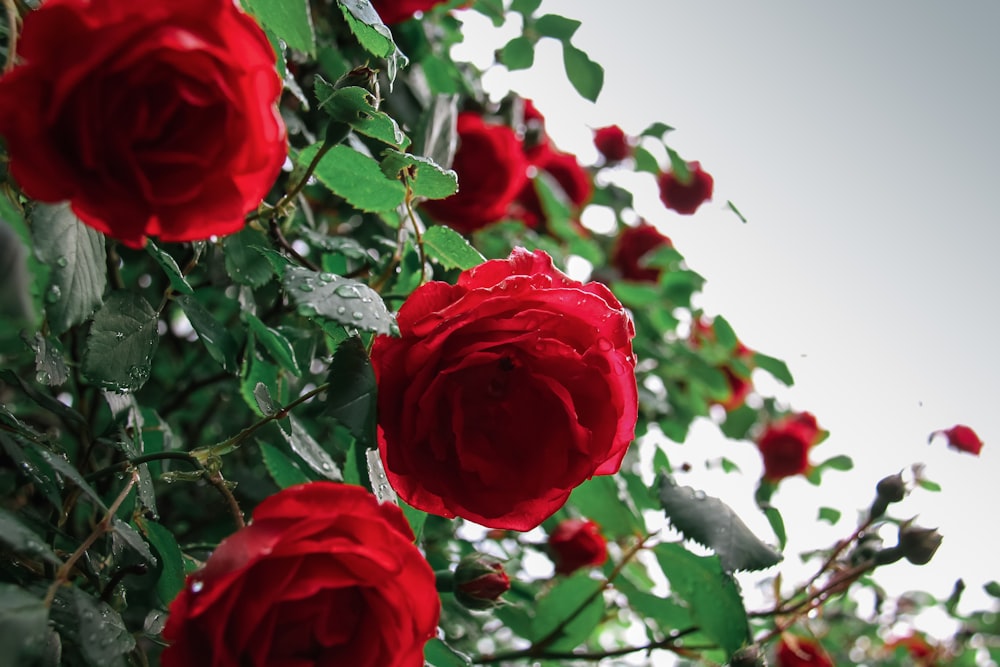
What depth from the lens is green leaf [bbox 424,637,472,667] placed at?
23.6 inches

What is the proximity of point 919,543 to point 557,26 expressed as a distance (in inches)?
28.8

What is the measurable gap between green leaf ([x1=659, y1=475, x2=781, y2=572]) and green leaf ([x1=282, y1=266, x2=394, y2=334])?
12.9 inches

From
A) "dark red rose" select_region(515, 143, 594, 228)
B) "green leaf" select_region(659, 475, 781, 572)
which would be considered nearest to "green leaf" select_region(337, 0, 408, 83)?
"green leaf" select_region(659, 475, 781, 572)

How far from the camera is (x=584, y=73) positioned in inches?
36.1

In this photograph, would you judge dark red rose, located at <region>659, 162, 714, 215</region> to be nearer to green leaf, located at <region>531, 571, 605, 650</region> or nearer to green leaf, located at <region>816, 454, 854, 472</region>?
green leaf, located at <region>816, 454, 854, 472</region>

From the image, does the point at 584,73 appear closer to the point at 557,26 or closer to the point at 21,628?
the point at 557,26

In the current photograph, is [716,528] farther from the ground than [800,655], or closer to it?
farther from the ground

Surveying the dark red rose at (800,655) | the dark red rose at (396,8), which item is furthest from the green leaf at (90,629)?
the dark red rose at (800,655)

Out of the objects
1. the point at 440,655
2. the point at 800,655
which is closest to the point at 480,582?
the point at 440,655

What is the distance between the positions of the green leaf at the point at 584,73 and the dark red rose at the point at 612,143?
1.52 ft

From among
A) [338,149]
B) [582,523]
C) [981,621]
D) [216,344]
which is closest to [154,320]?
[216,344]

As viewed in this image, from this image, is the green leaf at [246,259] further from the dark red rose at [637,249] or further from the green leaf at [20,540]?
the dark red rose at [637,249]

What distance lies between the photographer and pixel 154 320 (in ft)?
1.61

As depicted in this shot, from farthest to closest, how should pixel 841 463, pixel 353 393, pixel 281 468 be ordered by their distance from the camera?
pixel 841 463 → pixel 281 468 → pixel 353 393
